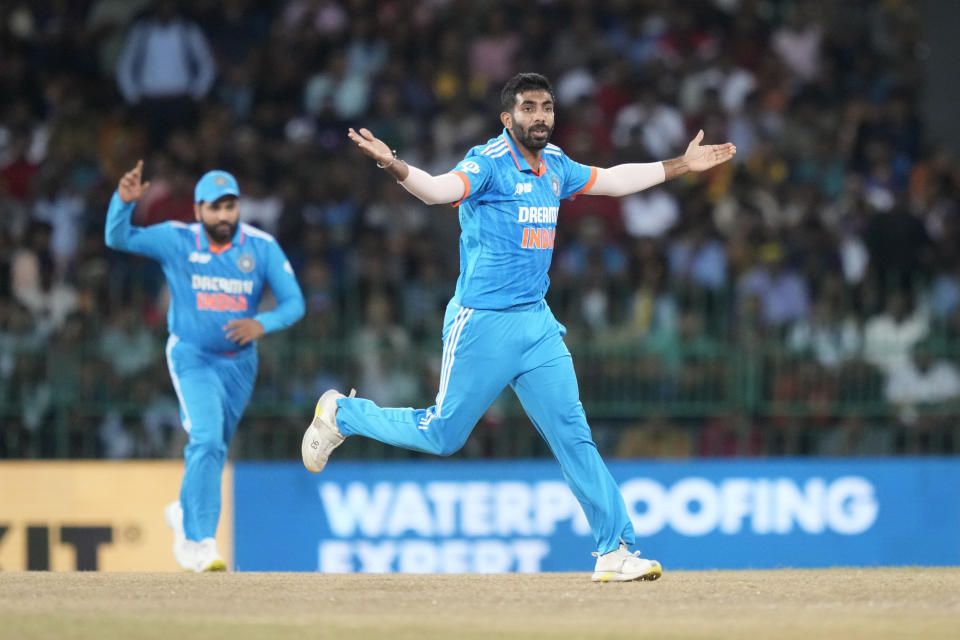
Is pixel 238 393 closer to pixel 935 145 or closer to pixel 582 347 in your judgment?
pixel 582 347

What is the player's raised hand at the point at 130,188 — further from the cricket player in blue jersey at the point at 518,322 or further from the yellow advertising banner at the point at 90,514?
the yellow advertising banner at the point at 90,514

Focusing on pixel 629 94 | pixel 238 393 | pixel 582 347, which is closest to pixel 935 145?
pixel 629 94

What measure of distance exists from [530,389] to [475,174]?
3.76ft

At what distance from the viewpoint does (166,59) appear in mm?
17625

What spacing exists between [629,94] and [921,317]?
185 inches

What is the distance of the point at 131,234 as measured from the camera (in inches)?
424

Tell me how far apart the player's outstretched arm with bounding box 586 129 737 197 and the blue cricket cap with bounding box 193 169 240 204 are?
9.16 feet

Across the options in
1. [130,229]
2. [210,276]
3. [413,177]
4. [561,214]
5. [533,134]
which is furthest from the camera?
[561,214]

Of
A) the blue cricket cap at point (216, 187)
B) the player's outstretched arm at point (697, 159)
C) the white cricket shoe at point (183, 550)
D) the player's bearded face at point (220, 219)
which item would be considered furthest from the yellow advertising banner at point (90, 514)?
the player's outstretched arm at point (697, 159)

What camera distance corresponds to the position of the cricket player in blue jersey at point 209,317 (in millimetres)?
10625

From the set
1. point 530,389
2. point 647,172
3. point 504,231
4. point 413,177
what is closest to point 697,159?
point 647,172

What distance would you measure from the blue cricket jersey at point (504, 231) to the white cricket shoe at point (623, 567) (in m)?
1.40

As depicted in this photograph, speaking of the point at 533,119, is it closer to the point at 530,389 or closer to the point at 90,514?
the point at 530,389

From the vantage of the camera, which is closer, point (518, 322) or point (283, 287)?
point (518, 322)
